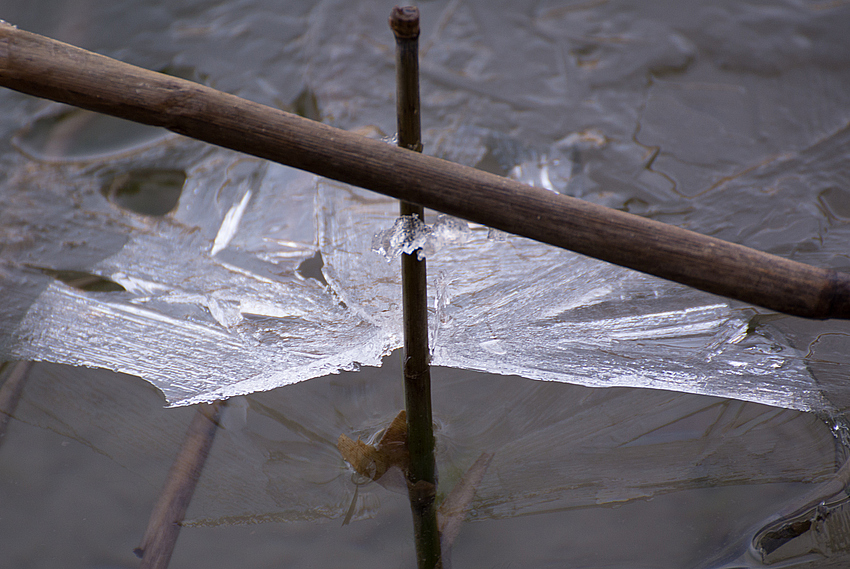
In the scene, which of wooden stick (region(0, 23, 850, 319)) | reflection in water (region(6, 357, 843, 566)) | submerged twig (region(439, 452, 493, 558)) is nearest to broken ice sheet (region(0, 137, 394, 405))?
reflection in water (region(6, 357, 843, 566))

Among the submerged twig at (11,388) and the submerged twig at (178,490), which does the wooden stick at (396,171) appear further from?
the submerged twig at (11,388)

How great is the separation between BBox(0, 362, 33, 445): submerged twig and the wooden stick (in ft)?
2.92

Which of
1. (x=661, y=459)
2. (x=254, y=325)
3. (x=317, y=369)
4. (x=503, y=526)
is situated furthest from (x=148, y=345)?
(x=661, y=459)

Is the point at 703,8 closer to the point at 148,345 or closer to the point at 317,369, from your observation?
the point at 317,369

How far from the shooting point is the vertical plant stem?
0.79m

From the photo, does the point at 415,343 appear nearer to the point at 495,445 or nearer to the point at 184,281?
the point at 495,445

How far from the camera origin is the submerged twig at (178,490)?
3.78 feet

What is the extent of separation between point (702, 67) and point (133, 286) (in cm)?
188

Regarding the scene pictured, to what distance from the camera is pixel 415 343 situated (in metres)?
1.01

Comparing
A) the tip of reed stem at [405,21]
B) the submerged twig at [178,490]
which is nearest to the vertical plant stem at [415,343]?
the tip of reed stem at [405,21]

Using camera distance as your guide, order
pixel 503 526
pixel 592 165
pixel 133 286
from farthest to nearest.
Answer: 1. pixel 592 165
2. pixel 133 286
3. pixel 503 526

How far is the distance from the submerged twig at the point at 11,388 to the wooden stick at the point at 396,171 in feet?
2.92

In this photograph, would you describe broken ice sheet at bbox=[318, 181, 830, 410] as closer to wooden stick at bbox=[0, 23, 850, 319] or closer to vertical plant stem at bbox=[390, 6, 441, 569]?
vertical plant stem at bbox=[390, 6, 441, 569]

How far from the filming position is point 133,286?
151 cm
